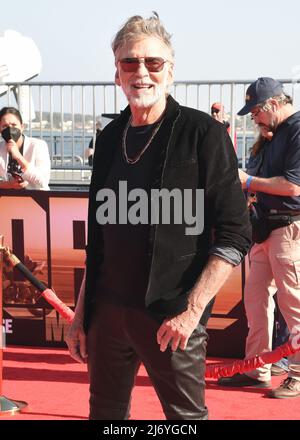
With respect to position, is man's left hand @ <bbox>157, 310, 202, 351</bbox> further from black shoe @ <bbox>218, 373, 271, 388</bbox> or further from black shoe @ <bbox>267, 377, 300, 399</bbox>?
black shoe @ <bbox>218, 373, 271, 388</bbox>

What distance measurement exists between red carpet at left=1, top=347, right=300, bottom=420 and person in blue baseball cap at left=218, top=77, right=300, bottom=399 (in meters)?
0.23

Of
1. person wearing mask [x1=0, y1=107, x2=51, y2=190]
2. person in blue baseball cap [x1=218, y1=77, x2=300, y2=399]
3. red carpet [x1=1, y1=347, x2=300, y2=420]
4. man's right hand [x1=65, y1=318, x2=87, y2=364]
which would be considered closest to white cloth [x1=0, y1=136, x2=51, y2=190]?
person wearing mask [x1=0, y1=107, x2=51, y2=190]

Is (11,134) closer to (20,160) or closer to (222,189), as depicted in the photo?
(20,160)

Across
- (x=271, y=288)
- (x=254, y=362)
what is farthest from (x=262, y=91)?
(x=254, y=362)

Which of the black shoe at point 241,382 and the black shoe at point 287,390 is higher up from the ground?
the black shoe at point 287,390

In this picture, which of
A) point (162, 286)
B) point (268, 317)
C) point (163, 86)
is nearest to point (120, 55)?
point (163, 86)

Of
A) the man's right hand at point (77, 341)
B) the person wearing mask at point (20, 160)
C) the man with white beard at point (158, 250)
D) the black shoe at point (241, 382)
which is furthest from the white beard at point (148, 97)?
the person wearing mask at point (20, 160)

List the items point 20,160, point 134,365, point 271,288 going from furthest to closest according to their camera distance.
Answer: point 20,160 < point 271,288 < point 134,365

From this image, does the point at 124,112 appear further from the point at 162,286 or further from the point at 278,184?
the point at 278,184

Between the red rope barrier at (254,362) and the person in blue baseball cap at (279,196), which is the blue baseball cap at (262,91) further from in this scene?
the red rope barrier at (254,362)

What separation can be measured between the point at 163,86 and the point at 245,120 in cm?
838

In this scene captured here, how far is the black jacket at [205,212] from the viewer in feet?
9.84

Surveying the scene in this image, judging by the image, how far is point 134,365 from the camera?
3.26 meters

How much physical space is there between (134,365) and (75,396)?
252 cm
